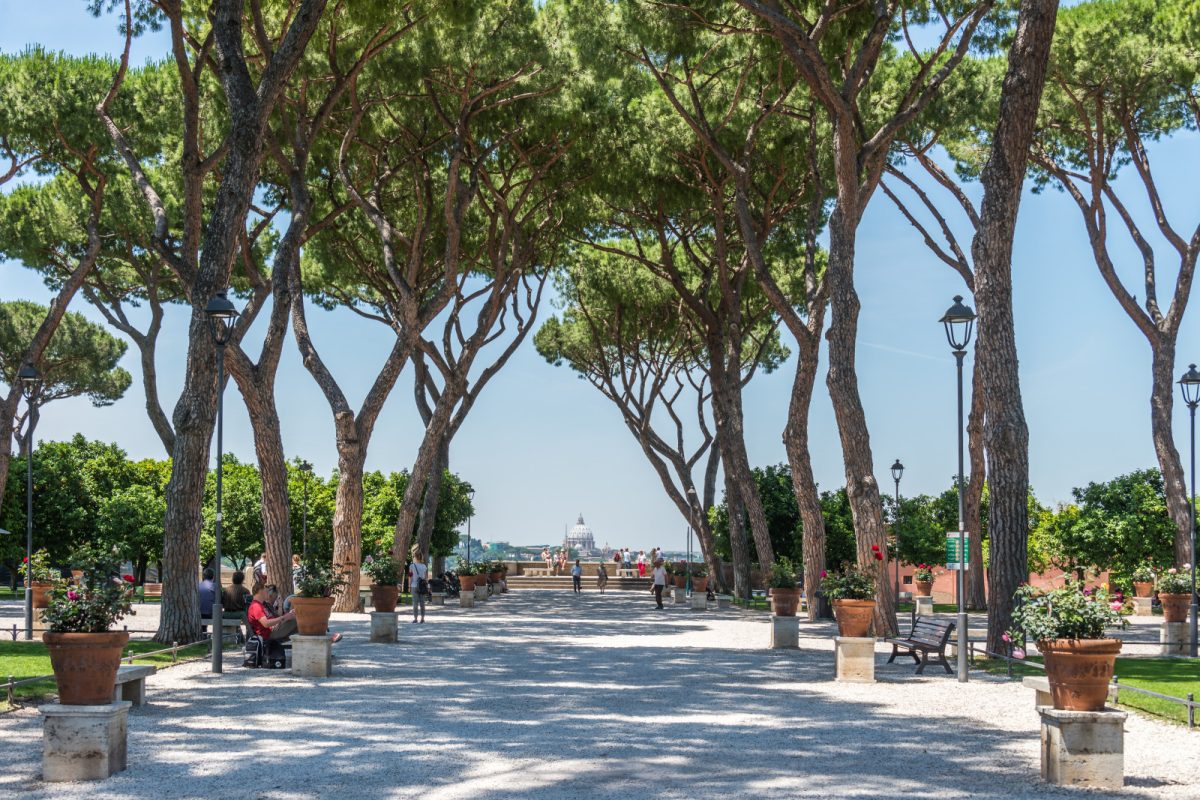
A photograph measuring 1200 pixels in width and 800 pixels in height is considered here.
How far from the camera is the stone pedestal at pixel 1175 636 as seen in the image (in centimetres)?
1617

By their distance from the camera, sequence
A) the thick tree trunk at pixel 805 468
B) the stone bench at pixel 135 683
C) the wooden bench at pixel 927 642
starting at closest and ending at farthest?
the stone bench at pixel 135 683
the wooden bench at pixel 927 642
the thick tree trunk at pixel 805 468

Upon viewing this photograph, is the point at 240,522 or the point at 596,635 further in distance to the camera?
the point at 240,522

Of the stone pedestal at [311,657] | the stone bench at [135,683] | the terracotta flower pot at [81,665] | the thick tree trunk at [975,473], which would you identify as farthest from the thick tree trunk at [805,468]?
the terracotta flower pot at [81,665]

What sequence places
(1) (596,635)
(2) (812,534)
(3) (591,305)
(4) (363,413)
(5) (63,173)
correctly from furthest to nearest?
(3) (591,305) < (5) (63,173) < (4) (363,413) < (2) (812,534) < (1) (596,635)

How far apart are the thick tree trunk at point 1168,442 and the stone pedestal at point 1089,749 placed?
53.1 feet

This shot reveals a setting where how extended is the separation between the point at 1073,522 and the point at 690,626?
822 centimetres

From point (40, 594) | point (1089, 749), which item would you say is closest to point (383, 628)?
point (40, 594)

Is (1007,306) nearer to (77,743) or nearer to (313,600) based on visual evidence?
(313,600)

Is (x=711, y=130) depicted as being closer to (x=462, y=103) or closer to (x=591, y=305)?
(x=462, y=103)

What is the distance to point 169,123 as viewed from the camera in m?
20.0

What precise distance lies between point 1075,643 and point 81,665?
5316 millimetres

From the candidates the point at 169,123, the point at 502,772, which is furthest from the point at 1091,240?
the point at 502,772

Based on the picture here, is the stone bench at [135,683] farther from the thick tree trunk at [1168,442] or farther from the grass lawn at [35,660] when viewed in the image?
the thick tree trunk at [1168,442]

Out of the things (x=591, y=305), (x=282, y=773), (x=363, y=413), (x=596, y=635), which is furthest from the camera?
(x=591, y=305)
